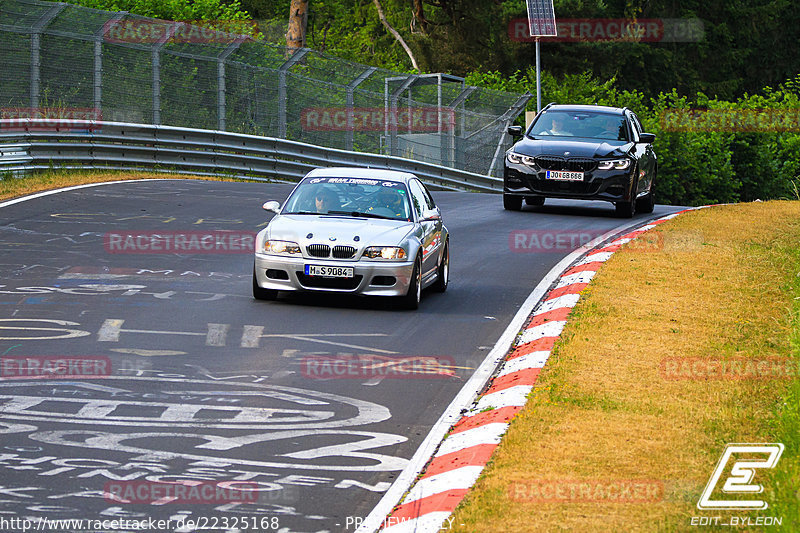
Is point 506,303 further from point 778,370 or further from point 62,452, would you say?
point 62,452

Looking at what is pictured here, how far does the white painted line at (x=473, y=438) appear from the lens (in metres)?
7.17

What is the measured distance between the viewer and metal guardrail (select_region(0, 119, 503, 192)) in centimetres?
2275

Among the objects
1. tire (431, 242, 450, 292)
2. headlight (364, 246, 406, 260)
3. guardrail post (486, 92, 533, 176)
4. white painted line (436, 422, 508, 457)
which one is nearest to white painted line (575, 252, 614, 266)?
tire (431, 242, 450, 292)

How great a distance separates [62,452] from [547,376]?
3.39 m

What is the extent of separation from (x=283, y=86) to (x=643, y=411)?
22779 millimetres

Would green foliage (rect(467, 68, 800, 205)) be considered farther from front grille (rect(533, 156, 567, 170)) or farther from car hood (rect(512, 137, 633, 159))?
front grille (rect(533, 156, 567, 170))

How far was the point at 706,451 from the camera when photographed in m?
6.72

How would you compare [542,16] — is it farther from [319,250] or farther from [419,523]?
[419,523]

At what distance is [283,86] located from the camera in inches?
1160

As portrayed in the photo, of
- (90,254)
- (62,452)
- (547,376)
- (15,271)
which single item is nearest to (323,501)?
(62,452)

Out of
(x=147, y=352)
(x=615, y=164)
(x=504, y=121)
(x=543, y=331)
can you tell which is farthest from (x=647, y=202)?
(x=147, y=352)

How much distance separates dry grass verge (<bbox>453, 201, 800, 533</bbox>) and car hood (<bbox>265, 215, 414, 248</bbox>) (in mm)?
2020

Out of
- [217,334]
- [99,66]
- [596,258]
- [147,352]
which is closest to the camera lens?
[147,352]

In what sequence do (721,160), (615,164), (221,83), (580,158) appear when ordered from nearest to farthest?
(580,158) < (615,164) < (221,83) < (721,160)
